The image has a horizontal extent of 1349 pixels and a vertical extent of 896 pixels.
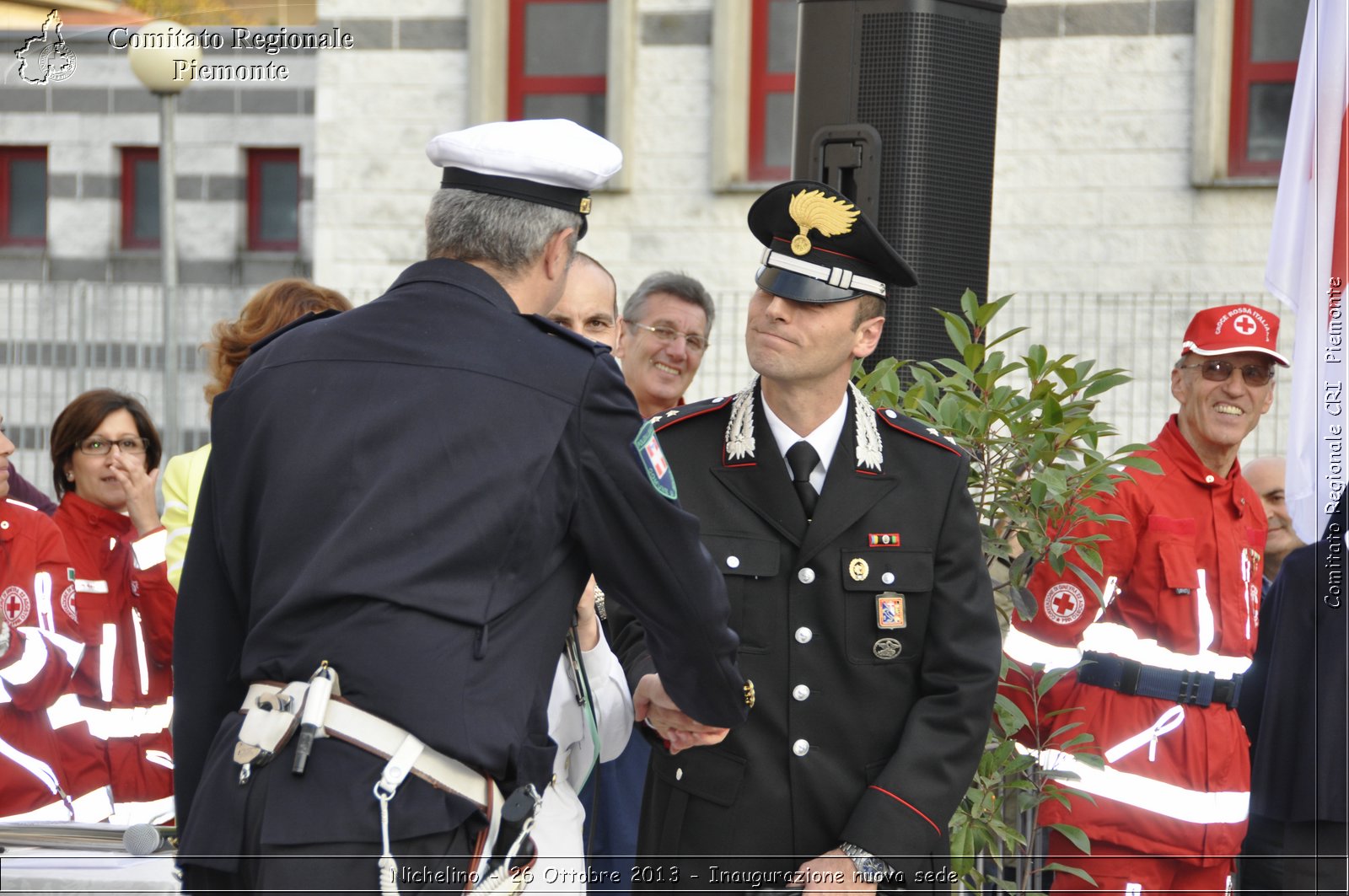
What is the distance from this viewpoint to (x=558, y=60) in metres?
Answer: 12.1

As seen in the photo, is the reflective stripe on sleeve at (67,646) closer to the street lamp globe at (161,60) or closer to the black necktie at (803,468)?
the black necktie at (803,468)

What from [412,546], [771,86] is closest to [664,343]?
[412,546]

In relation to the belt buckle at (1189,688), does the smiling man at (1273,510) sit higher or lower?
higher

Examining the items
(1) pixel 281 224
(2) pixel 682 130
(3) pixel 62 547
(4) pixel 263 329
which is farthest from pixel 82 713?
(1) pixel 281 224

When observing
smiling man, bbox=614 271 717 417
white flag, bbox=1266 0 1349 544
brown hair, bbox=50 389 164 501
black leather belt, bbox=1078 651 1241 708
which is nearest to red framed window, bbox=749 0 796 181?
smiling man, bbox=614 271 717 417

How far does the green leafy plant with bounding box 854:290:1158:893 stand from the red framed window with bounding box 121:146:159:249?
11429 mm

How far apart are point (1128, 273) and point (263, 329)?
8065mm

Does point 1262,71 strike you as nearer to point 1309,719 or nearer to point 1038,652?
point 1309,719

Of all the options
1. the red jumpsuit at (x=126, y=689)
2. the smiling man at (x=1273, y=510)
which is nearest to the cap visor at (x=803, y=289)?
the red jumpsuit at (x=126, y=689)

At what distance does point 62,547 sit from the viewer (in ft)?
16.5

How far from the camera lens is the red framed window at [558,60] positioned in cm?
1201

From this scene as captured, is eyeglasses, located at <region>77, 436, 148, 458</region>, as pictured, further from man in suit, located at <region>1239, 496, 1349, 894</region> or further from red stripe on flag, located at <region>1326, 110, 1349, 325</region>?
red stripe on flag, located at <region>1326, 110, 1349, 325</region>

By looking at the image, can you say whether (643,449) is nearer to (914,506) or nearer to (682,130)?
(914,506)

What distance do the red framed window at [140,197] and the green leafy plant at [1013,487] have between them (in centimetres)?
1143
